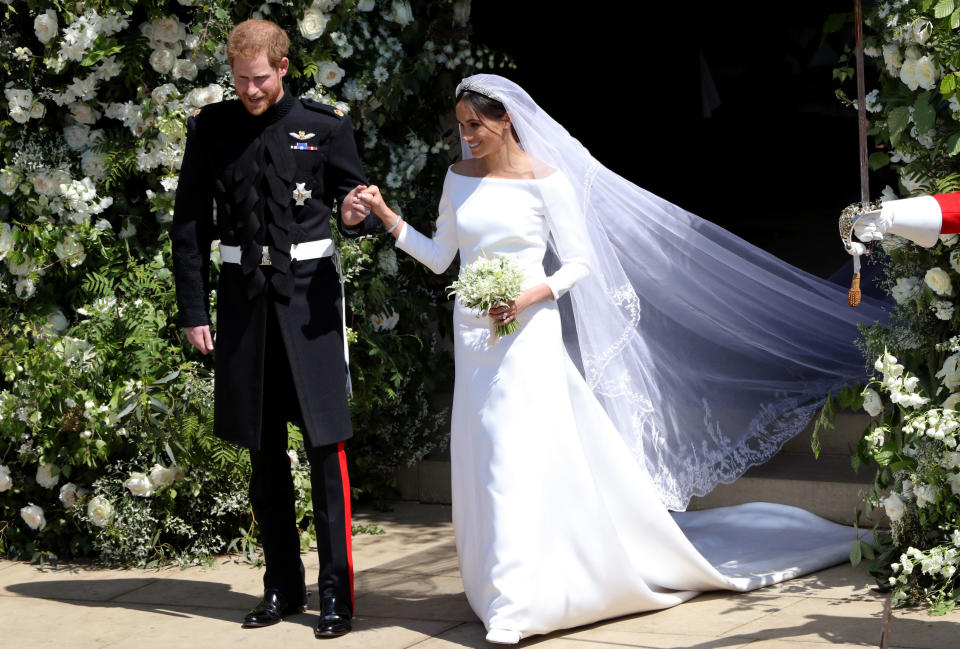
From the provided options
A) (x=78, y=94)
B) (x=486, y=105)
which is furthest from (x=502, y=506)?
(x=78, y=94)

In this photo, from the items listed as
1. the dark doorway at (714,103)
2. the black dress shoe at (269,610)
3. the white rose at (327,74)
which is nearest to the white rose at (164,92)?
the white rose at (327,74)

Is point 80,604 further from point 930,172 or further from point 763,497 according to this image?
point 930,172

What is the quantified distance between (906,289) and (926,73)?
0.73 m

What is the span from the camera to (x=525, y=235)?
4.47 m

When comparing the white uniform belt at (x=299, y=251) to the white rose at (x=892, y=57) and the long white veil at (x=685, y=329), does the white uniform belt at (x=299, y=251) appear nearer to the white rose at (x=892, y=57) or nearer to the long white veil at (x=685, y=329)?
the long white veil at (x=685, y=329)

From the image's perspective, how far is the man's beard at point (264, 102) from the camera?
448 centimetres

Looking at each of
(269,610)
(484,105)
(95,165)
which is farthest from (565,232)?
(95,165)

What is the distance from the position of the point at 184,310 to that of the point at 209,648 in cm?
115

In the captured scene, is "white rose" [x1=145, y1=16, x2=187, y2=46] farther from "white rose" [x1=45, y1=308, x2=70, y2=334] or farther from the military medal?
the military medal

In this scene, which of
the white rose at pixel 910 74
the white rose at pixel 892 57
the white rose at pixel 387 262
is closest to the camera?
the white rose at pixel 910 74

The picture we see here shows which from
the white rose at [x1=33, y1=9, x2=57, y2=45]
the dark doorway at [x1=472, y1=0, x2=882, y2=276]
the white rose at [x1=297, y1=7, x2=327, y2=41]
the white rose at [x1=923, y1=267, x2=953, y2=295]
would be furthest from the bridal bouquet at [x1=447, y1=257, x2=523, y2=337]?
the dark doorway at [x1=472, y1=0, x2=882, y2=276]

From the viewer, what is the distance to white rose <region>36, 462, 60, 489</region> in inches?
221

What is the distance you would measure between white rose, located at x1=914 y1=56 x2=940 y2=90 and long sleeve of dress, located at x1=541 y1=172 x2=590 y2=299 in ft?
3.85

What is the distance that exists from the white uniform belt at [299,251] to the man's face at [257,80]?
0.47m
